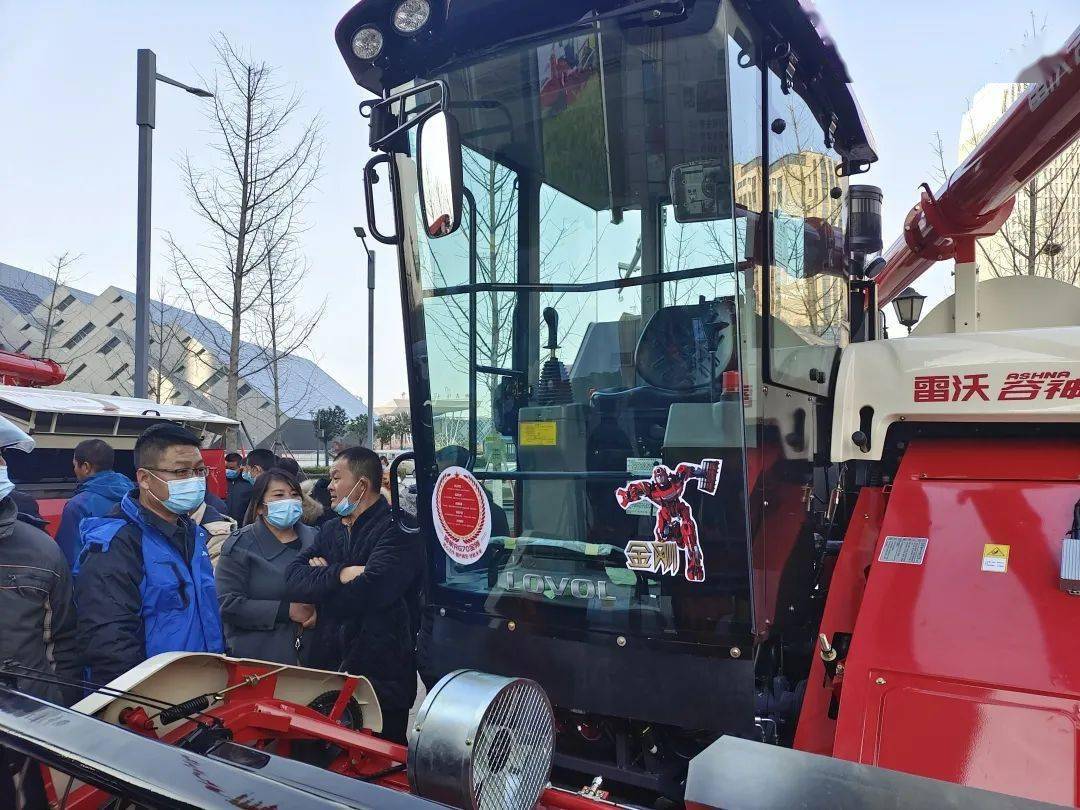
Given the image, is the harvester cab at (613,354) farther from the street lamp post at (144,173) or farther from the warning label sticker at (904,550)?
the street lamp post at (144,173)

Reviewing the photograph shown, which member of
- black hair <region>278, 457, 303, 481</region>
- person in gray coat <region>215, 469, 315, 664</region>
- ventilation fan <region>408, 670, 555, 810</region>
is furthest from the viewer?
black hair <region>278, 457, 303, 481</region>

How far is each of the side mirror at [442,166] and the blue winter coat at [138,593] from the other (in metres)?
1.72

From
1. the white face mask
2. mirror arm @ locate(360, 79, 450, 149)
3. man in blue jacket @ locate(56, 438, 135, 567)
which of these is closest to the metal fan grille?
mirror arm @ locate(360, 79, 450, 149)

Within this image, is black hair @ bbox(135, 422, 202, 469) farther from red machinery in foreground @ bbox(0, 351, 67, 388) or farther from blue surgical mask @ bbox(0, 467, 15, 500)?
red machinery in foreground @ bbox(0, 351, 67, 388)

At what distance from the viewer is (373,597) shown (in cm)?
369

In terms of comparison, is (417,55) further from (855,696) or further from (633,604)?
(855,696)

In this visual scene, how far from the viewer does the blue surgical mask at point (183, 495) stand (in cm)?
331

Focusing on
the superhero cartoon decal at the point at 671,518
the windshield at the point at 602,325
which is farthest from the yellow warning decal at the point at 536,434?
the superhero cartoon decal at the point at 671,518

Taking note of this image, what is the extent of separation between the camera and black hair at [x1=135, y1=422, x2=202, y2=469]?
3350mm

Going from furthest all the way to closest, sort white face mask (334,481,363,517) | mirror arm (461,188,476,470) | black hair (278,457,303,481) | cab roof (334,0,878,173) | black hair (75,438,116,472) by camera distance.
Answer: black hair (75,438,116,472), black hair (278,457,303,481), white face mask (334,481,363,517), mirror arm (461,188,476,470), cab roof (334,0,878,173)

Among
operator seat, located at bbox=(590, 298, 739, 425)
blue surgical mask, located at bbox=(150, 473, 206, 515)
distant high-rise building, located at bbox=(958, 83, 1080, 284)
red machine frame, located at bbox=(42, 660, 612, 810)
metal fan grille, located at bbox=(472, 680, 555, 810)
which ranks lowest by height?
red machine frame, located at bbox=(42, 660, 612, 810)

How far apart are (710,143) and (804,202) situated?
2.76 feet

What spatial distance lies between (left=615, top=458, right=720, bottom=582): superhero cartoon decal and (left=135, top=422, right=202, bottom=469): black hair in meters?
1.90

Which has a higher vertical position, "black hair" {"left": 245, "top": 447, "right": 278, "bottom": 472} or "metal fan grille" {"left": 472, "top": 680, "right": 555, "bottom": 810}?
"black hair" {"left": 245, "top": 447, "right": 278, "bottom": 472}
